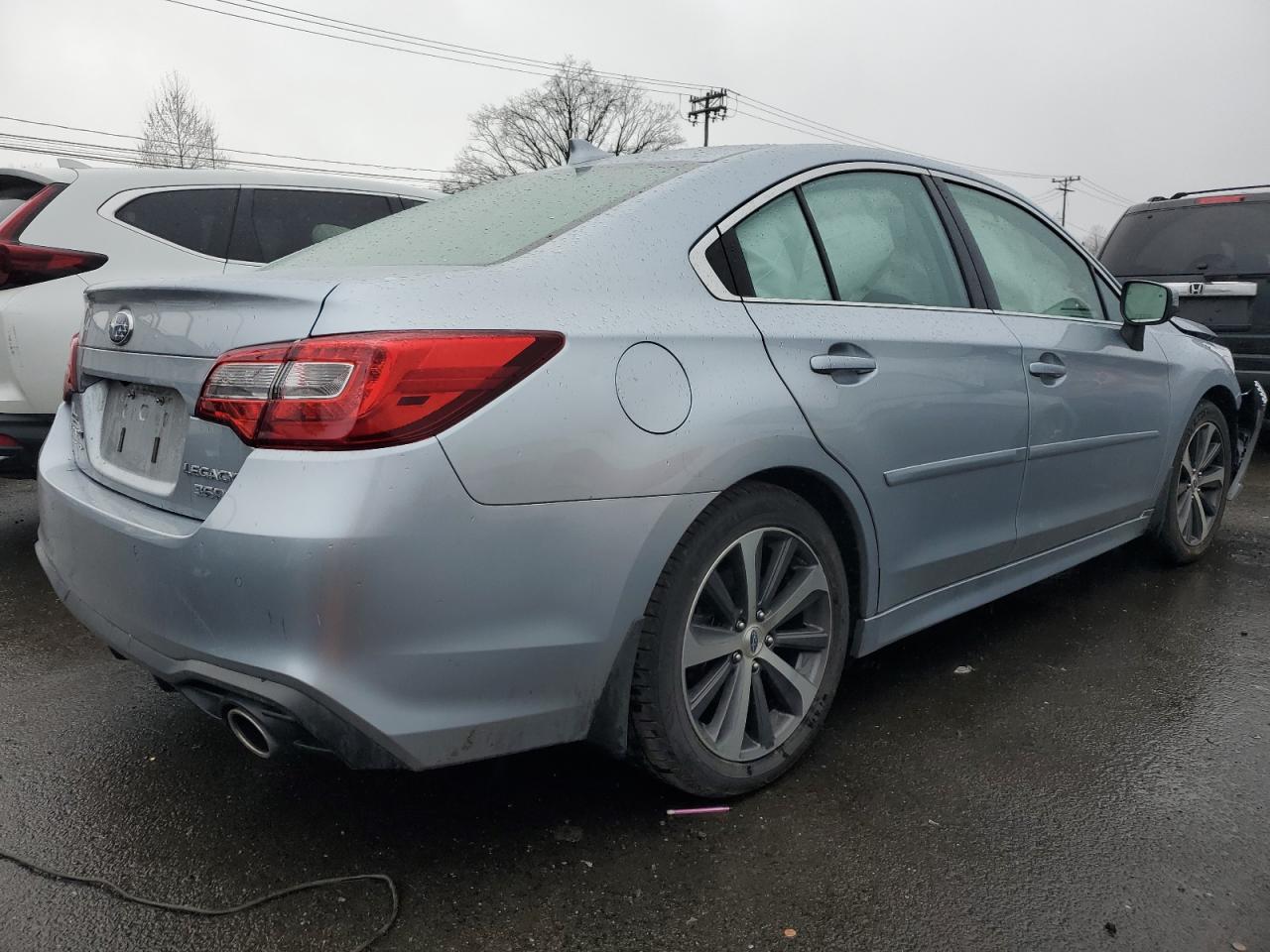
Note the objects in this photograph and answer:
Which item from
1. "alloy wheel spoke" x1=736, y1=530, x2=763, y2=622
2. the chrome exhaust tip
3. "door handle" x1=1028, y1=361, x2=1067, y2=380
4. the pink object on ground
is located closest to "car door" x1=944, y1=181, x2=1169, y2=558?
"door handle" x1=1028, y1=361, x2=1067, y2=380

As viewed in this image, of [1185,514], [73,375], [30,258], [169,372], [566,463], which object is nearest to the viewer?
[566,463]

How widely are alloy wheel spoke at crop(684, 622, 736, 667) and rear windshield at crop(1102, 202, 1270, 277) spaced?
6.02 meters

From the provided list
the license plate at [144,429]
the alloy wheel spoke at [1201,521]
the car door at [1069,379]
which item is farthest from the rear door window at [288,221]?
the alloy wheel spoke at [1201,521]

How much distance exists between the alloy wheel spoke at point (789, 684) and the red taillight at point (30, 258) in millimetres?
3424

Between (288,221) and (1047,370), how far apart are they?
12.6 ft

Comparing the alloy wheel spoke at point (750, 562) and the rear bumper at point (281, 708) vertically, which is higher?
the alloy wheel spoke at point (750, 562)

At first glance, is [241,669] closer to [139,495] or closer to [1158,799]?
[139,495]

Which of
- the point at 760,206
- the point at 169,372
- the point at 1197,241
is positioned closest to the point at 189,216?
the point at 169,372

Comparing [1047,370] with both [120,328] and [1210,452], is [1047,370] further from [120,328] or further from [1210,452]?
[120,328]

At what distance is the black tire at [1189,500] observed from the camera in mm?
4223

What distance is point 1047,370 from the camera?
10.6 ft

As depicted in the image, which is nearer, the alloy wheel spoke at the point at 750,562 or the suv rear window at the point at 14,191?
the alloy wheel spoke at the point at 750,562

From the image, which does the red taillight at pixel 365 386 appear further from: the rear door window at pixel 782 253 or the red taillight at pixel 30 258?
the red taillight at pixel 30 258

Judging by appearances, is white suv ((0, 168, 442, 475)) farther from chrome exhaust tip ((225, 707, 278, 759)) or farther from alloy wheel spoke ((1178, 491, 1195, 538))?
alloy wheel spoke ((1178, 491, 1195, 538))
